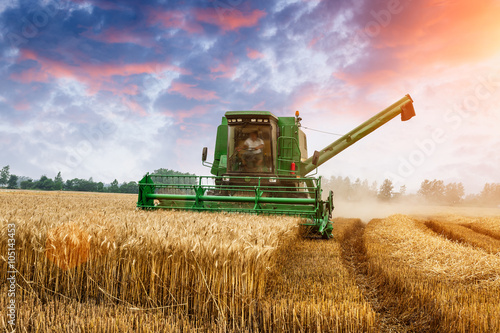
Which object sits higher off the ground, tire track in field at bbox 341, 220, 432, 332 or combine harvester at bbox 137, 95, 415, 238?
combine harvester at bbox 137, 95, 415, 238

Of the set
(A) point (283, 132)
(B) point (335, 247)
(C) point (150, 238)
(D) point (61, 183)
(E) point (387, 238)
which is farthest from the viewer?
(D) point (61, 183)

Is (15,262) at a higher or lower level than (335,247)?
higher

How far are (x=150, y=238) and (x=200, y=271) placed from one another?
0.60 meters

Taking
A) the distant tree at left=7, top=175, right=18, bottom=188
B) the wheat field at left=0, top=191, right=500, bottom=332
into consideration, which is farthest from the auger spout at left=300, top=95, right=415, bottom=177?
the distant tree at left=7, top=175, right=18, bottom=188

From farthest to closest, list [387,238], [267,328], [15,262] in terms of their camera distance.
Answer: [387,238], [15,262], [267,328]

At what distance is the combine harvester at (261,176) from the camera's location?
733cm

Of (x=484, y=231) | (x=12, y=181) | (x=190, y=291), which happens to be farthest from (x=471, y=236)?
(x=12, y=181)

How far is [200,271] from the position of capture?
2707 millimetres

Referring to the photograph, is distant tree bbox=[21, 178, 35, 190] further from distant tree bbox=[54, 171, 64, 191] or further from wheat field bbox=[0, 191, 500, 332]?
wheat field bbox=[0, 191, 500, 332]

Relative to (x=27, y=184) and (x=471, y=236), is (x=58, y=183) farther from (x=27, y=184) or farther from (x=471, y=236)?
(x=471, y=236)

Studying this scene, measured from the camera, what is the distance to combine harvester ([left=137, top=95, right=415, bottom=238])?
7328 millimetres

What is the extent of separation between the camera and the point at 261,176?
28.8ft

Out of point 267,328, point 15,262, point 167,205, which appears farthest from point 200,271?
point 167,205

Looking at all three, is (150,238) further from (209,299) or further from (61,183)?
(61,183)
